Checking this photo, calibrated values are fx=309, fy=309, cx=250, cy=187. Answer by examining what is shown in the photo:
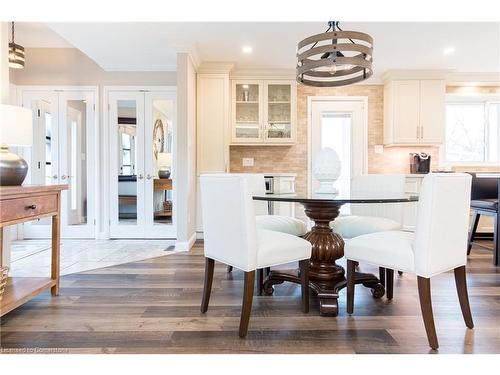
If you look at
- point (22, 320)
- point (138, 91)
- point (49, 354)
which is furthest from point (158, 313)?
point (138, 91)

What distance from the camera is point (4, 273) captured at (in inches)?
74.0

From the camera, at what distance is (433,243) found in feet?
5.11

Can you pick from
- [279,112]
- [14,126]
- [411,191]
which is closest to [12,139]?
[14,126]

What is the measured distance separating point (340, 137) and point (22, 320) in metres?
4.39

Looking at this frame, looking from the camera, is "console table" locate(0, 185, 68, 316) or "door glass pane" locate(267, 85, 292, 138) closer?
"console table" locate(0, 185, 68, 316)

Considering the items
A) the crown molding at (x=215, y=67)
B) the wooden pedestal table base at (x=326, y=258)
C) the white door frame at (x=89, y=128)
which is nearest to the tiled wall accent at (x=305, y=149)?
the crown molding at (x=215, y=67)

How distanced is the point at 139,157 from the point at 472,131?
503 centimetres

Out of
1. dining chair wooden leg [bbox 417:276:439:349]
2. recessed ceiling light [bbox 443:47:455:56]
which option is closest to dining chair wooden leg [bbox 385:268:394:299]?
dining chair wooden leg [bbox 417:276:439:349]

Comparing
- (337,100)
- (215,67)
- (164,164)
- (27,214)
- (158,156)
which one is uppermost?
(215,67)

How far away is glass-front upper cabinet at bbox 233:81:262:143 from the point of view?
4496 mm

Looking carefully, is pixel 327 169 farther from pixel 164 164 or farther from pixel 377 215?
pixel 164 164

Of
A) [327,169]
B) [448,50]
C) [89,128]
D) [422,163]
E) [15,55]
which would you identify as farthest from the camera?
[422,163]

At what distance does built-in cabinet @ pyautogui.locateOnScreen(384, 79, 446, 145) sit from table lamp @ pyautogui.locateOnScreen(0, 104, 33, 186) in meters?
4.36

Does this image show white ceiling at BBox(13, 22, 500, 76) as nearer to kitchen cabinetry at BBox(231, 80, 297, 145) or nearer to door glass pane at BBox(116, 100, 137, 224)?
kitchen cabinetry at BBox(231, 80, 297, 145)
